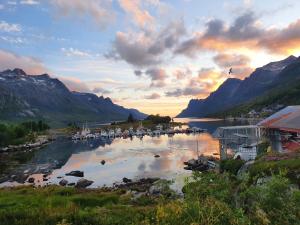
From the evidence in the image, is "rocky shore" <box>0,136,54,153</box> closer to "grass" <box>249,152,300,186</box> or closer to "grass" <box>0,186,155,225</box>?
"grass" <box>0,186,155,225</box>

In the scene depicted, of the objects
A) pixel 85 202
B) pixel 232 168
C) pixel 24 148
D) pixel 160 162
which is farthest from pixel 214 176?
pixel 24 148

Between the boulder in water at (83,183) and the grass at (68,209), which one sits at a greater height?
the grass at (68,209)

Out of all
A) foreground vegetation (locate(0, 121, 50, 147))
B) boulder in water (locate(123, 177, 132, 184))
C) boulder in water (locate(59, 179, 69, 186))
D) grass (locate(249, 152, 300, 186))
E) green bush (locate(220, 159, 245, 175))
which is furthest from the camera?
foreground vegetation (locate(0, 121, 50, 147))

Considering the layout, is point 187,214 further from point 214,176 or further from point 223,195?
point 214,176

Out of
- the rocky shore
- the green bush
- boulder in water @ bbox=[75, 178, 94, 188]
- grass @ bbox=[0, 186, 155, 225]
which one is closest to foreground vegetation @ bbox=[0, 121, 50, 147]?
the rocky shore

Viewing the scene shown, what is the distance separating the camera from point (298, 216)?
13148 millimetres

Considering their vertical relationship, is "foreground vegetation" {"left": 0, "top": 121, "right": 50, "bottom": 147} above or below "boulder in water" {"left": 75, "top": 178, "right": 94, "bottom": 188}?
above

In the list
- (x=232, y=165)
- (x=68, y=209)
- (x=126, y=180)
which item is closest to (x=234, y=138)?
(x=232, y=165)

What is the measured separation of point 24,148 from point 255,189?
146 meters

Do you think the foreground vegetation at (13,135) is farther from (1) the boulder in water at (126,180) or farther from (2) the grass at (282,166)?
(2) the grass at (282,166)

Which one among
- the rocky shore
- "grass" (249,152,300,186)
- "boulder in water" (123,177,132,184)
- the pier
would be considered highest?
the pier

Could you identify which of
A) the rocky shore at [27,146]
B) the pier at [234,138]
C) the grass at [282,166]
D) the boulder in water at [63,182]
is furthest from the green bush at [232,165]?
the rocky shore at [27,146]

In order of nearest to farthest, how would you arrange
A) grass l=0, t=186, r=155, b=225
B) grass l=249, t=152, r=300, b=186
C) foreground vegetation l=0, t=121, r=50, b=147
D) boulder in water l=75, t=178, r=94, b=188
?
grass l=0, t=186, r=155, b=225, grass l=249, t=152, r=300, b=186, boulder in water l=75, t=178, r=94, b=188, foreground vegetation l=0, t=121, r=50, b=147

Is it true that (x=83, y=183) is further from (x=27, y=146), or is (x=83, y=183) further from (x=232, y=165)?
(x=27, y=146)
